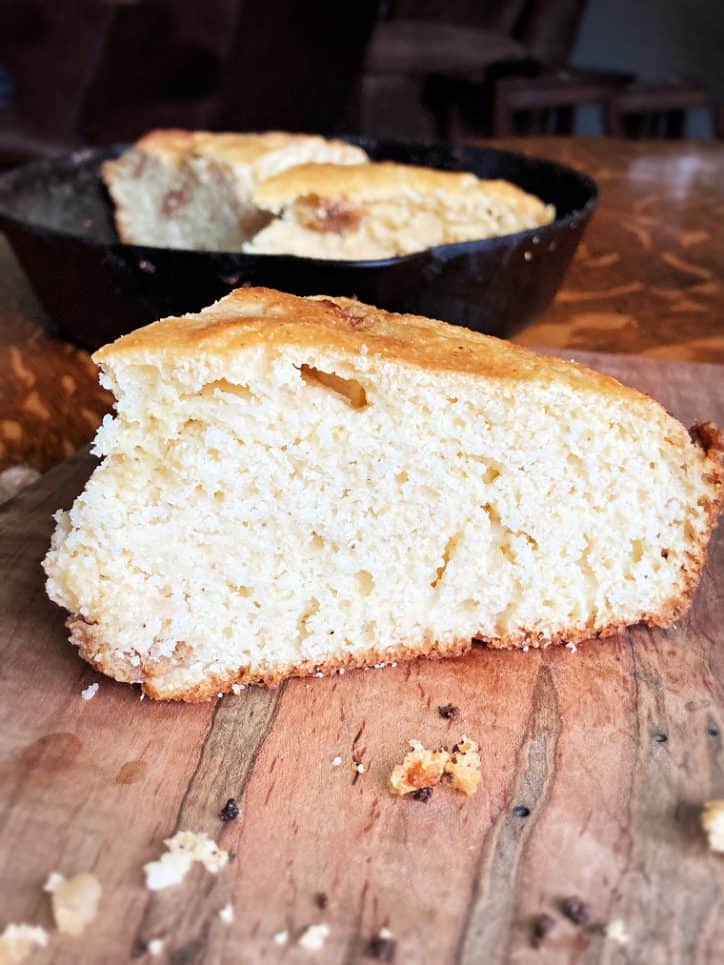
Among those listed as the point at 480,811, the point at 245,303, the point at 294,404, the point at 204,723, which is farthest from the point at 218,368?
the point at 480,811

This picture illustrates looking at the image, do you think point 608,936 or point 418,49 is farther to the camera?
point 418,49

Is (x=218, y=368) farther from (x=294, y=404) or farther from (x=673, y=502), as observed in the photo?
(x=673, y=502)

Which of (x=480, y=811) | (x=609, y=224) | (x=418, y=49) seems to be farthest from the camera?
(x=418, y=49)

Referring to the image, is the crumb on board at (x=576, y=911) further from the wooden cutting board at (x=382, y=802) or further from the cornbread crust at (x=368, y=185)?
the cornbread crust at (x=368, y=185)

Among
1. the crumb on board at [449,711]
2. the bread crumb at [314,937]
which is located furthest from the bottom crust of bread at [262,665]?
the bread crumb at [314,937]

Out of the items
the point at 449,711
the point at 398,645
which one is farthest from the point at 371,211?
the point at 449,711

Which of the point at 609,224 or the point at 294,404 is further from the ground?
the point at 294,404
